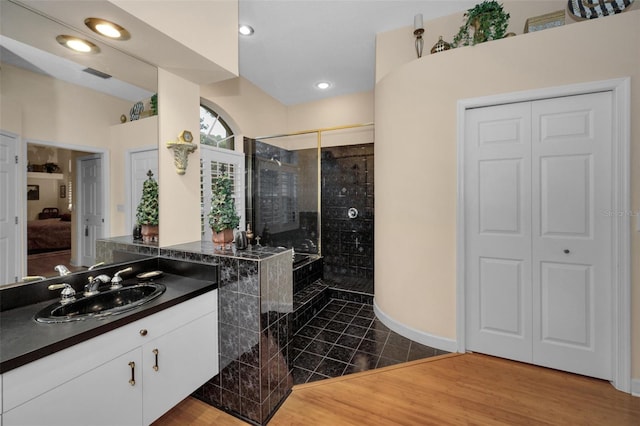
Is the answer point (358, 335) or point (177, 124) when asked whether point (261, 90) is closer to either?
point (177, 124)

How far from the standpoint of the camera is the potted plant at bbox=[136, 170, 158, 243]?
5.88ft

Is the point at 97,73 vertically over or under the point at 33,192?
over

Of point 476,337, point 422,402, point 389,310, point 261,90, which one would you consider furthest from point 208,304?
point 261,90

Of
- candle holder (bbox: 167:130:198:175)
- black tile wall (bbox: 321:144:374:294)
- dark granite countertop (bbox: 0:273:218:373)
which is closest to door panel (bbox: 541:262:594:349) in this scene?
black tile wall (bbox: 321:144:374:294)

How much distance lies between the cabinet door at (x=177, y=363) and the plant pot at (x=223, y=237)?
52 centimetres

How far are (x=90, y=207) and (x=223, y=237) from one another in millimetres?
768

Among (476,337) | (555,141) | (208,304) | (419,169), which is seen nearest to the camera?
(208,304)

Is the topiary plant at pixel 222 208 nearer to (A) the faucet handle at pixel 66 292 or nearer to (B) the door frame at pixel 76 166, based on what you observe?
(B) the door frame at pixel 76 166

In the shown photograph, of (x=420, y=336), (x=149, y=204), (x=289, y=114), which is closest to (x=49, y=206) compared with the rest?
(x=149, y=204)

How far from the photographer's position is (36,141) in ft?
3.94

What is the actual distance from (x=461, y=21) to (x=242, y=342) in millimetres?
3249

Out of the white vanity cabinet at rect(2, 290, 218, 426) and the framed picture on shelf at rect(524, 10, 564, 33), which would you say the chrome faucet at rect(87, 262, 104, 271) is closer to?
the white vanity cabinet at rect(2, 290, 218, 426)

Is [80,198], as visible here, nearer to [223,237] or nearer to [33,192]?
[33,192]

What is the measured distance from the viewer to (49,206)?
48.0 inches
